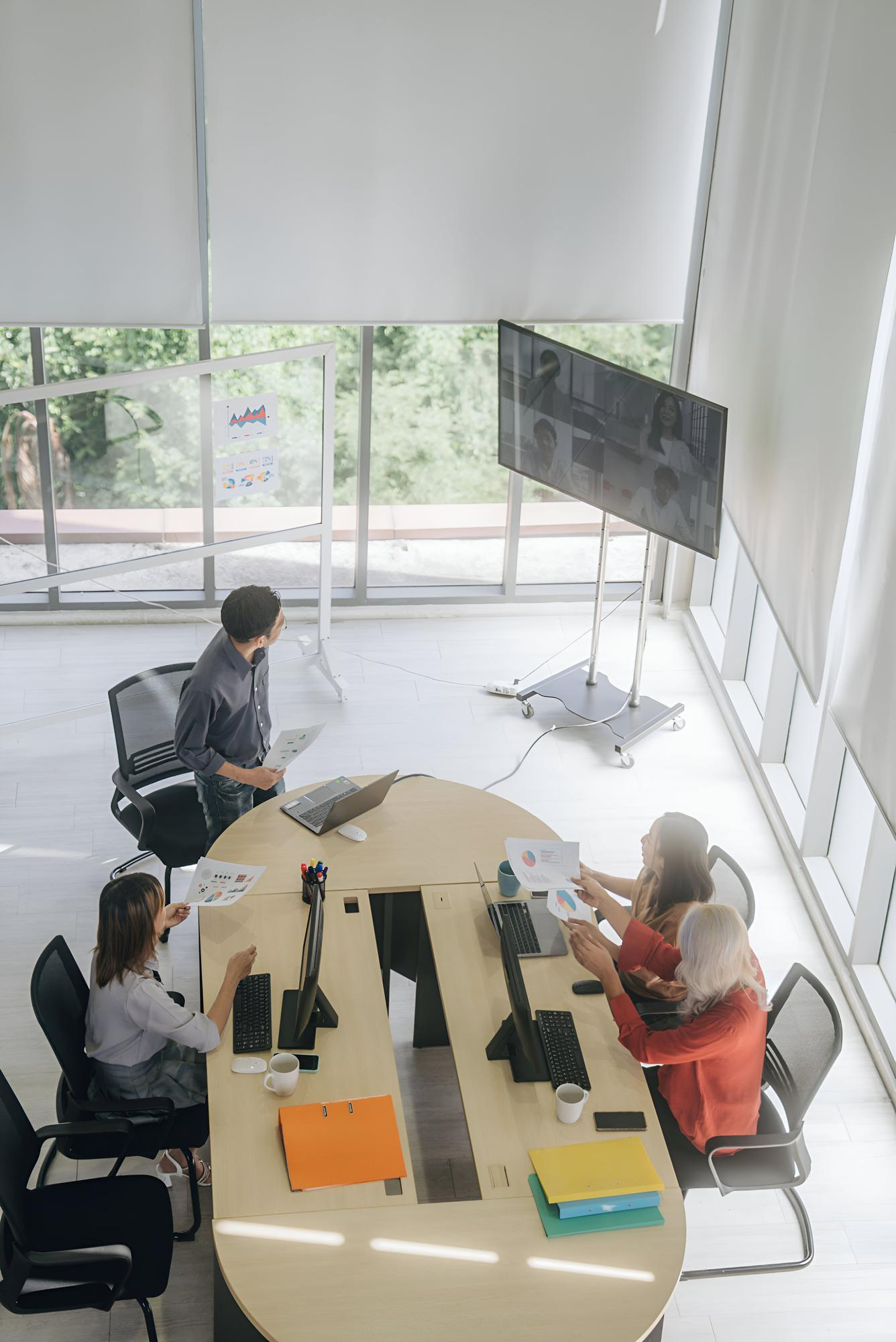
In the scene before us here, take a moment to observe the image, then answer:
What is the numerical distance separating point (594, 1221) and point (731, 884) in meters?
1.69

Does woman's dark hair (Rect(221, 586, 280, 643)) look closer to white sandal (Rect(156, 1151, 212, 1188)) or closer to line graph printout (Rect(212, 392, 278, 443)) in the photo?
white sandal (Rect(156, 1151, 212, 1188))

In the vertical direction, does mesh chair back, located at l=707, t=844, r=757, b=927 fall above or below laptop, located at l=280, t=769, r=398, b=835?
below

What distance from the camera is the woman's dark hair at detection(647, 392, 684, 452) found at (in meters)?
5.86

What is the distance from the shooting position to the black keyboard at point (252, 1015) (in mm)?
3846

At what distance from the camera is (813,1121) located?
187 inches

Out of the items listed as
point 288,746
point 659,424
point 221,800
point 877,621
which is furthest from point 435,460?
point 877,621

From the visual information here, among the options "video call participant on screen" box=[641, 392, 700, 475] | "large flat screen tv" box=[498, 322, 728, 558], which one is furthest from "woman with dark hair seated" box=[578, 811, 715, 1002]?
"video call participant on screen" box=[641, 392, 700, 475]

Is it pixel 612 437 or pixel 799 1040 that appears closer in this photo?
pixel 799 1040

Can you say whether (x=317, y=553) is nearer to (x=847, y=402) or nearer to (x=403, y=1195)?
(x=847, y=402)

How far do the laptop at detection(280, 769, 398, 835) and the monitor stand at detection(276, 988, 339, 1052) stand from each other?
852mm

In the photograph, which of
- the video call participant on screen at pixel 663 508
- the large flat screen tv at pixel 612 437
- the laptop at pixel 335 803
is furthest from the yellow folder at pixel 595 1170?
the video call participant on screen at pixel 663 508

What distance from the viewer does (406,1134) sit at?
381 centimetres

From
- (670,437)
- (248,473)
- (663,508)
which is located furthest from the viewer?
(248,473)

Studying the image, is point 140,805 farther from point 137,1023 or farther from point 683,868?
point 683,868
